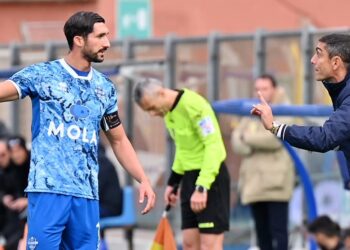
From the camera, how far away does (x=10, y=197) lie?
1291 centimetres

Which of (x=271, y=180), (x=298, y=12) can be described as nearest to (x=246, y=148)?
(x=271, y=180)

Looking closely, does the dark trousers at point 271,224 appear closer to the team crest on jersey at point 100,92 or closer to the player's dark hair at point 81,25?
the team crest on jersey at point 100,92

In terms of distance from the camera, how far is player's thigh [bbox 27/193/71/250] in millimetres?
7848

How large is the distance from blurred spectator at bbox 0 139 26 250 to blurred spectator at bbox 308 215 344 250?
9.73 ft

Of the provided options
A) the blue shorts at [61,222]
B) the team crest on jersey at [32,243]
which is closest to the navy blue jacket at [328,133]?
the blue shorts at [61,222]

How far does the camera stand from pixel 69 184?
25.8 feet

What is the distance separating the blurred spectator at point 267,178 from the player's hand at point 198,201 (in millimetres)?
1863

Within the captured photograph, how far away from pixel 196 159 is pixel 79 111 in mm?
2456

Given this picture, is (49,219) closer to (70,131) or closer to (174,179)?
(70,131)

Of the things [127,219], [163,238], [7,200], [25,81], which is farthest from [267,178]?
[25,81]

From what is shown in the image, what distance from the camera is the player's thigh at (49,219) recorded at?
25.7 feet

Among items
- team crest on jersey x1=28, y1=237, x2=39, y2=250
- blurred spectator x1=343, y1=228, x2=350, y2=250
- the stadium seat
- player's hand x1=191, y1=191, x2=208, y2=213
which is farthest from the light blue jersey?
the stadium seat

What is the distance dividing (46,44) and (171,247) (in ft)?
24.8

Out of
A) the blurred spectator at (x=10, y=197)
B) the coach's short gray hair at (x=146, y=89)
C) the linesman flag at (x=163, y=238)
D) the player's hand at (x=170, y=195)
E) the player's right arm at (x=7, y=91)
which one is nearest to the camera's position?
the player's right arm at (x=7, y=91)
